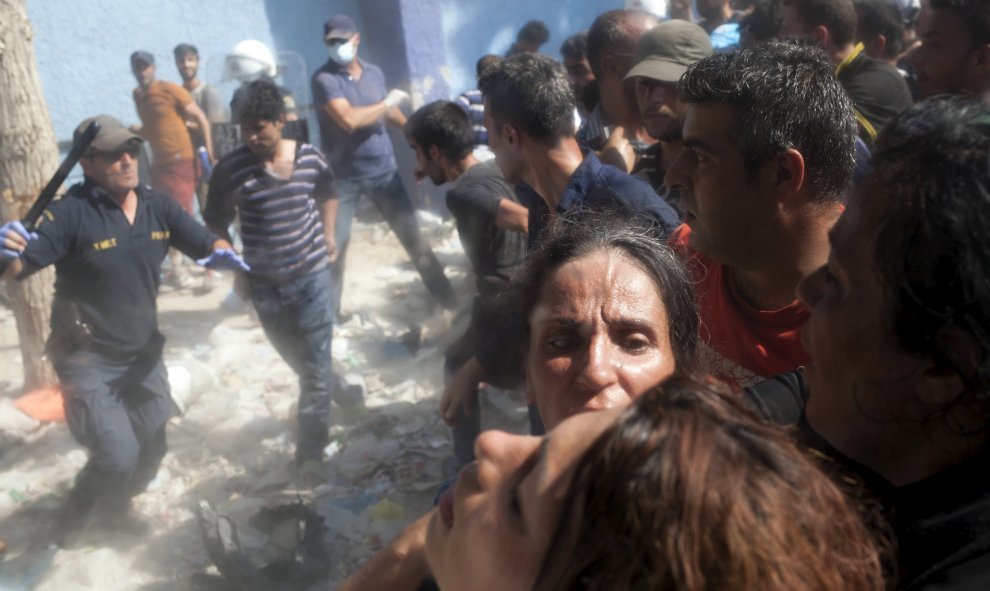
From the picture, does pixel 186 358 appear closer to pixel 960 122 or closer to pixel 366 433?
pixel 366 433

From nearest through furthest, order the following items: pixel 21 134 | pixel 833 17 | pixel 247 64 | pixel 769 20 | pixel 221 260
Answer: pixel 833 17 → pixel 221 260 → pixel 769 20 → pixel 21 134 → pixel 247 64

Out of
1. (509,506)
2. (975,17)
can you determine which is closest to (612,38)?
(975,17)

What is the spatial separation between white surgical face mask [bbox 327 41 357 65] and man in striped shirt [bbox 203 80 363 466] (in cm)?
281

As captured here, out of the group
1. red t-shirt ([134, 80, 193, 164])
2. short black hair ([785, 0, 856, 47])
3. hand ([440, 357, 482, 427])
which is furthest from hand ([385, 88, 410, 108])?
hand ([440, 357, 482, 427])

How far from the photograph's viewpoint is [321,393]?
498cm

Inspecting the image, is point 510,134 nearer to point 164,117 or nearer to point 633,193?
point 633,193

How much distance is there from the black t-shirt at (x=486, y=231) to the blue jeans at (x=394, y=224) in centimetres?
276

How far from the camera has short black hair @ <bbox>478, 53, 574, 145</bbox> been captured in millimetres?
3109

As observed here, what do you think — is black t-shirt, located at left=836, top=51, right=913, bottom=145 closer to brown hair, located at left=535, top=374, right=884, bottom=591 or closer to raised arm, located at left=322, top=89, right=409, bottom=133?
brown hair, located at left=535, top=374, right=884, bottom=591

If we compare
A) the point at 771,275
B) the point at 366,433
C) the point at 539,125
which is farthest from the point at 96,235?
the point at 771,275

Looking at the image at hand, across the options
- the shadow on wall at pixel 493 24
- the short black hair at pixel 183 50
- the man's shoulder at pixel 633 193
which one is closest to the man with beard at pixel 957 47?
the man's shoulder at pixel 633 193

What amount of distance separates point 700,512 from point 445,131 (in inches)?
157

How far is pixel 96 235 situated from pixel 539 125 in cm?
244

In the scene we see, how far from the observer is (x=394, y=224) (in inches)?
283
